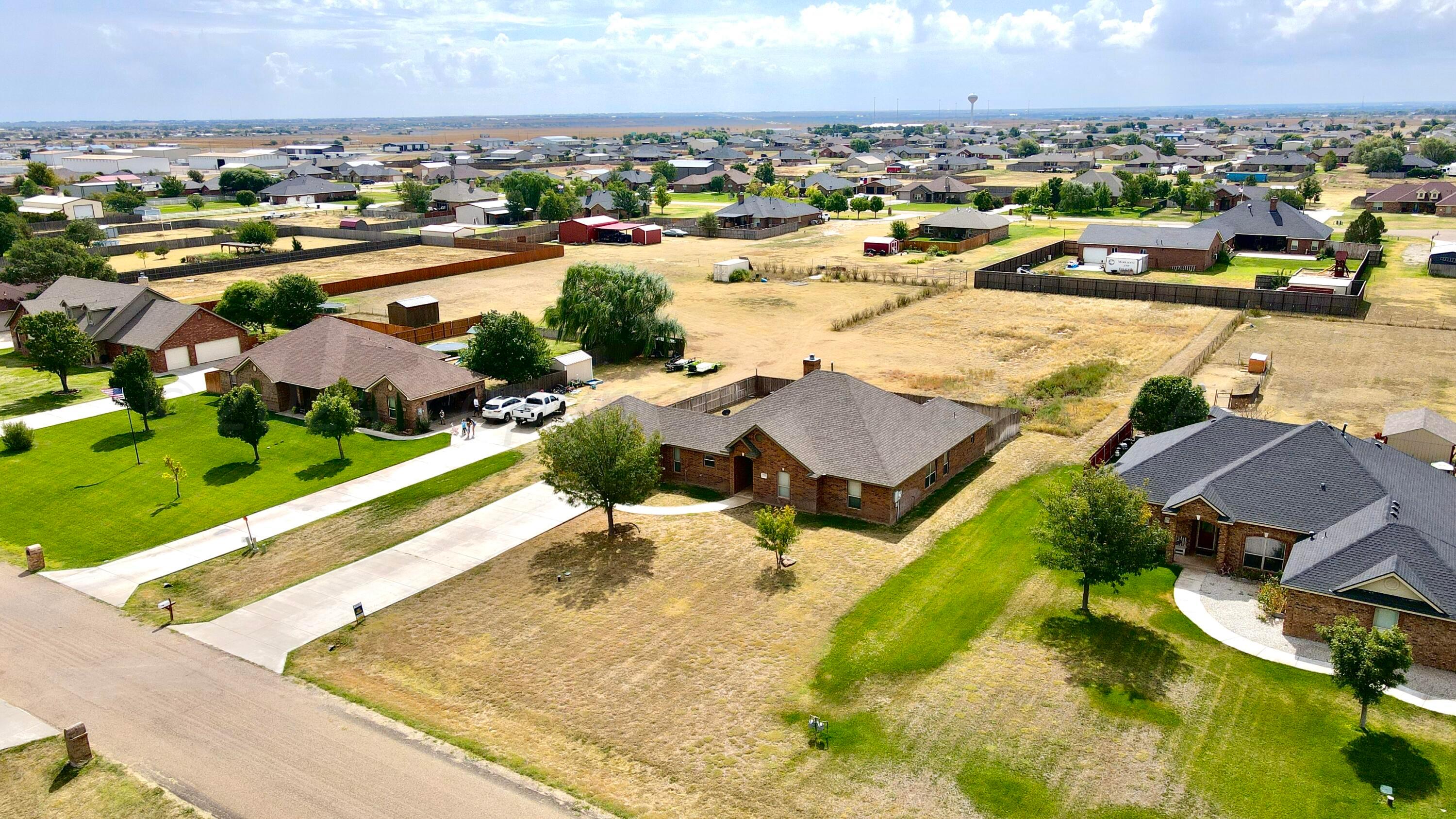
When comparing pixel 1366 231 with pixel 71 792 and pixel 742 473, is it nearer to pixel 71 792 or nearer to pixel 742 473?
pixel 742 473

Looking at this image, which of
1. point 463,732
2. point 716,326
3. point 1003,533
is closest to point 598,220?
point 716,326

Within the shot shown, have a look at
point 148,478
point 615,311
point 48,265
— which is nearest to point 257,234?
point 48,265

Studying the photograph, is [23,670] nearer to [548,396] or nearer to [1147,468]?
[548,396]

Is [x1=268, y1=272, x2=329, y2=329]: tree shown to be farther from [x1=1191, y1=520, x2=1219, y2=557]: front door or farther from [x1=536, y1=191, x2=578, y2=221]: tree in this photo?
[x1=536, y1=191, x2=578, y2=221]: tree

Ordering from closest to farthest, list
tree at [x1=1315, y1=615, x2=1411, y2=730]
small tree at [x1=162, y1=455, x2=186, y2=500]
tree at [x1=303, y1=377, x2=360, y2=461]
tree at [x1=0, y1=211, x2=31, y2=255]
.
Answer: tree at [x1=1315, y1=615, x2=1411, y2=730] < small tree at [x1=162, y1=455, x2=186, y2=500] < tree at [x1=303, y1=377, x2=360, y2=461] < tree at [x1=0, y1=211, x2=31, y2=255]

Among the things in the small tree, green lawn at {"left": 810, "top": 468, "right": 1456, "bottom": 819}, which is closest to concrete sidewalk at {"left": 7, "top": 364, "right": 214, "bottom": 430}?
the small tree

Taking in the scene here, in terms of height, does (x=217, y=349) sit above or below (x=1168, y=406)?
below
